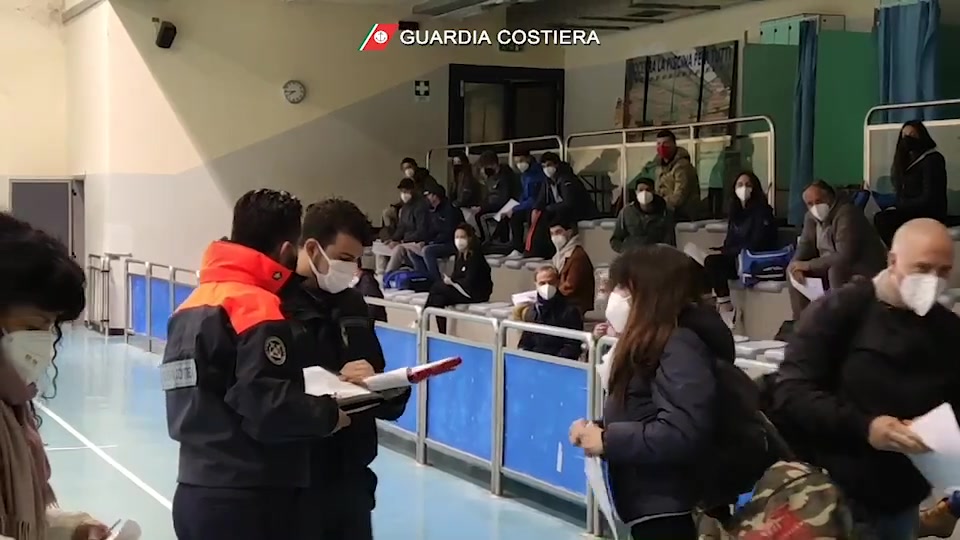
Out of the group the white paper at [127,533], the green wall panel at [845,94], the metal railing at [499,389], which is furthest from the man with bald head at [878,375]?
the green wall panel at [845,94]

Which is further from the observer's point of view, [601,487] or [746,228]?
[746,228]

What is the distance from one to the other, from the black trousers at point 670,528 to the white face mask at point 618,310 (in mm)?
508

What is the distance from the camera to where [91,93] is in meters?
16.2

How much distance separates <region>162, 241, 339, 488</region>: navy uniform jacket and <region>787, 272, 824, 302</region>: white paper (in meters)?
6.18

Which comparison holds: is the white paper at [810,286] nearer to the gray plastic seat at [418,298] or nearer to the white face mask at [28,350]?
the gray plastic seat at [418,298]

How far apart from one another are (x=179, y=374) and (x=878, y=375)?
5.91 ft

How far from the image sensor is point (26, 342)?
6.91 feet

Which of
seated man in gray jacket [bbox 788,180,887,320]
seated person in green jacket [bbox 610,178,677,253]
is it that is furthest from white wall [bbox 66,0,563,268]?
seated man in gray jacket [bbox 788,180,887,320]

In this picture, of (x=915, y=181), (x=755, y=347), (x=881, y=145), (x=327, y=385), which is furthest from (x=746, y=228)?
(x=327, y=385)

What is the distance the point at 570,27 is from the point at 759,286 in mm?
8268

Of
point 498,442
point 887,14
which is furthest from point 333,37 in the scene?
point 498,442

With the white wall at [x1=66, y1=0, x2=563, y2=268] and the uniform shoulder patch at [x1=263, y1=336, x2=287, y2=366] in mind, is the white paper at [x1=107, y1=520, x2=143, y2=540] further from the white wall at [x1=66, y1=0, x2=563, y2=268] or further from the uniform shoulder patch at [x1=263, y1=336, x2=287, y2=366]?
the white wall at [x1=66, y1=0, x2=563, y2=268]

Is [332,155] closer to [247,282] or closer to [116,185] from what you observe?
[116,185]

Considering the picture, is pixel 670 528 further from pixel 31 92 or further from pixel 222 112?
pixel 31 92
